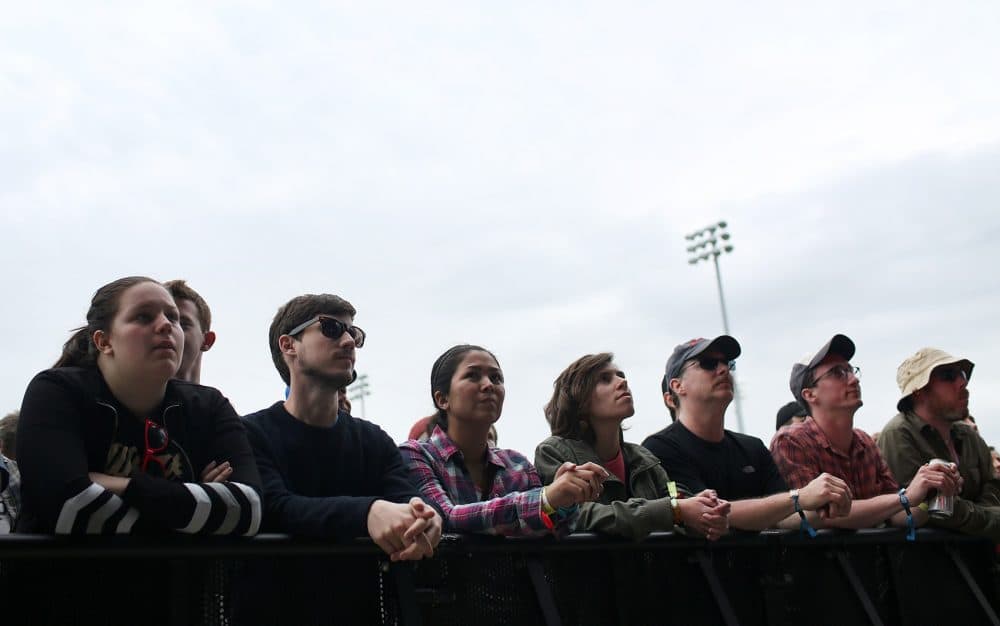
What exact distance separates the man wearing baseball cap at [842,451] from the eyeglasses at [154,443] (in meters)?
3.59

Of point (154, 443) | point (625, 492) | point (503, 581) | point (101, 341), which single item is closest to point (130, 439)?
point (154, 443)

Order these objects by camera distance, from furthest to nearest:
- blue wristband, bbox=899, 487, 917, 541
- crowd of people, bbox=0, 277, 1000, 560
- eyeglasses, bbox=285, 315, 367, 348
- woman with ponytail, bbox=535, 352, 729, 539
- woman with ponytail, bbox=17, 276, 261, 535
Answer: blue wristband, bbox=899, 487, 917, 541 → woman with ponytail, bbox=535, 352, 729, 539 → eyeglasses, bbox=285, 315, 367, 348 → crowd of people, bbox=0, 277, 1000, 560 → woman with ponytail, bbox=17, 276, 261, 535

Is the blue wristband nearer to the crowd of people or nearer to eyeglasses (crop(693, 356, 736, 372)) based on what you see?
the crowd of people

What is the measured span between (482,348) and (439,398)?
360 millimetres

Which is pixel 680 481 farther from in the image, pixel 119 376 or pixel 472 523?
pixel 119 376

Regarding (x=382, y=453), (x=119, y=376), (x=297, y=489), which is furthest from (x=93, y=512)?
(x=382, y=453)

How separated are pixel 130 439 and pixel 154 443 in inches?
3.3

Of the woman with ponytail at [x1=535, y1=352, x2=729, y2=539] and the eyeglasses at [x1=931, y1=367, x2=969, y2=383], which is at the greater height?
the eyeglasses at [x1=931, y1=367, x2=969, y2=383]

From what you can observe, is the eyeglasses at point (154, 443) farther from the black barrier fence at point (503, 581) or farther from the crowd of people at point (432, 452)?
the black barrier fence at point (503, 581)

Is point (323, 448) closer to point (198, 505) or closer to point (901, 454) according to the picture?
point (198, 505)

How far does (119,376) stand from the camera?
3.48m

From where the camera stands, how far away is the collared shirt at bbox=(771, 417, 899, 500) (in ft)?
19.2

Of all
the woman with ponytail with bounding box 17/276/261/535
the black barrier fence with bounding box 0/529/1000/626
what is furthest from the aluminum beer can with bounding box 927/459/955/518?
the woman with ponytail with bounding box 17/276/261/535

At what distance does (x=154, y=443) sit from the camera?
3.46 meters
